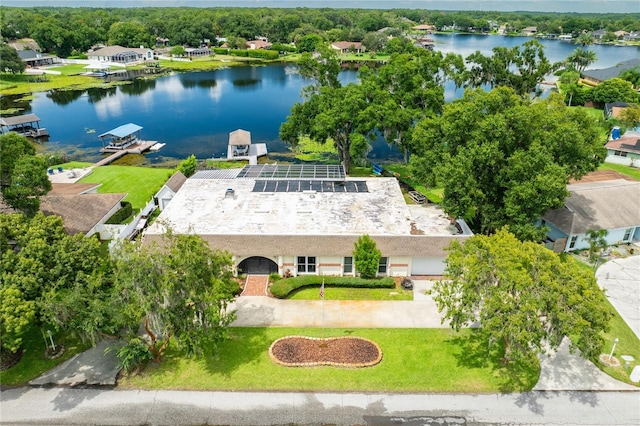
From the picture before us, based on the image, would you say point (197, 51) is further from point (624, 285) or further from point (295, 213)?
point (624, 285)

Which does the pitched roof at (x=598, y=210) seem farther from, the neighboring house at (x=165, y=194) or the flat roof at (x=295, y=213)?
the neighboring house at (x=165, y=194)

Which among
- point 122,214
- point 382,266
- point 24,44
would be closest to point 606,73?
point 382,266

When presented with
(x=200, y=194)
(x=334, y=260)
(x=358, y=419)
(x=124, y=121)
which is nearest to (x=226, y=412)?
(x=358, y=419)

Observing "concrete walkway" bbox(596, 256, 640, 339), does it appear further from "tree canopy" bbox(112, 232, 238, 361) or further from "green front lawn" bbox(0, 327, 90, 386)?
"green front lawn" bbox(0, 327, 90, 386)

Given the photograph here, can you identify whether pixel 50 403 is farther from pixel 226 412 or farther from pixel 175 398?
pixel 226 412

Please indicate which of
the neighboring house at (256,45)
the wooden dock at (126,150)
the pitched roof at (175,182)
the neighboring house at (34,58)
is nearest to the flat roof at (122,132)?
the wooden dock at (126,150)

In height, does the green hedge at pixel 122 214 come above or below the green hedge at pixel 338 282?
above
